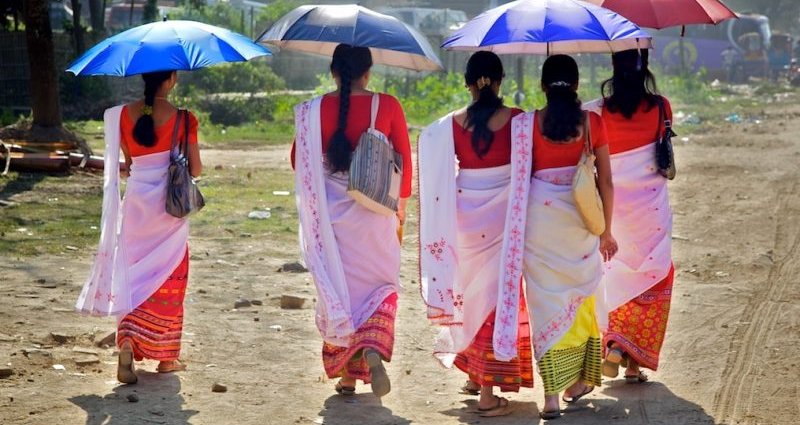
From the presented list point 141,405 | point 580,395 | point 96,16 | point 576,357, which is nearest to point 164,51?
point 141,405

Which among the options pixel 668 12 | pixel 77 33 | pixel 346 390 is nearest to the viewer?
pixel 346 390

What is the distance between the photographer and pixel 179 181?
626cm

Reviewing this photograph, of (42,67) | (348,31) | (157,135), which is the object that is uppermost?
(348,31)

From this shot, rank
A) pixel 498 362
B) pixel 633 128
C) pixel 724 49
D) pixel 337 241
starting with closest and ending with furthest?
pixel 498 362, pixel 337 241, pixel 633 128, pixel 724 49

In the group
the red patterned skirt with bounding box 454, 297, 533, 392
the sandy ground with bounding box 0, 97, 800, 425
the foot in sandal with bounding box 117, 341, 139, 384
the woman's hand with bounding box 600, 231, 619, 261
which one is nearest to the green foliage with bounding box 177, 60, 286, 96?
the sandy ground with bounding box 0, 97, 800, 425

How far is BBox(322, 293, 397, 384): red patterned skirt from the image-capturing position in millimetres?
5973

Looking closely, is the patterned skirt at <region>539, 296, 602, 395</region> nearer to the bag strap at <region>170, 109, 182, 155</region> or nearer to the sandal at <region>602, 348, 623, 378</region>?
the sandal at <region>602, 348, 623, 378</region>

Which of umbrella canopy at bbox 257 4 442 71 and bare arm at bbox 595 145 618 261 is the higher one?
umbrella canopy at bbox 257 4 442 71

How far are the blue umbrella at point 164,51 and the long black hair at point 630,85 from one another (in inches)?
68.9

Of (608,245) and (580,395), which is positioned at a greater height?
(608,245)

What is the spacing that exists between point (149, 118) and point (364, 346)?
157cm

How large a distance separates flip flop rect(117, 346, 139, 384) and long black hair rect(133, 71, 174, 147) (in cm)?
104

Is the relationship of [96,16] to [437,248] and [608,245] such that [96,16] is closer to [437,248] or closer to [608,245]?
[437,248]

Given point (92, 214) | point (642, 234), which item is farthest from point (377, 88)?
point (642, 234)
